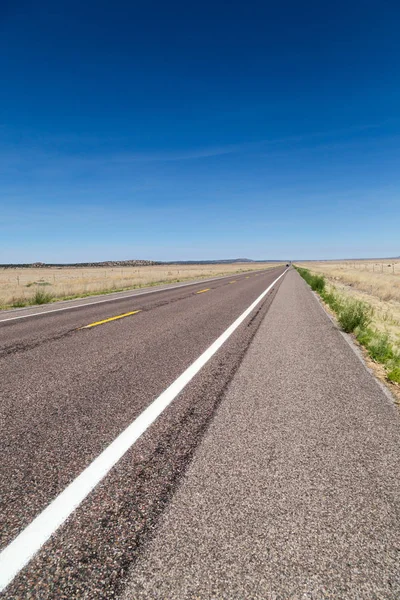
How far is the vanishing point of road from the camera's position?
1.56m

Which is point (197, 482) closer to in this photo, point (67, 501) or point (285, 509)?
point (285, 509)

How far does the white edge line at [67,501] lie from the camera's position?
1.61 metres

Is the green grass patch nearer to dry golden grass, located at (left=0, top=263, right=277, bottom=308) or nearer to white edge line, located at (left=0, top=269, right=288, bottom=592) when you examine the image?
white edge line, located at (left=0, top=269, right=288, bottom=592)

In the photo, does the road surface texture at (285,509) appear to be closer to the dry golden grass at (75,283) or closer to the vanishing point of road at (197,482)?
the vanishing point of road at (197,482)

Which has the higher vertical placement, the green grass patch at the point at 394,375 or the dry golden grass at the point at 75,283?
the dry golden grass at the point at 75,283

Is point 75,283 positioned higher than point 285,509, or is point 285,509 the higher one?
point 75,283

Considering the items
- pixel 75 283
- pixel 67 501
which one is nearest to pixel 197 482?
pixel 67 501

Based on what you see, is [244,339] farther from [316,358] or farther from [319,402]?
[319,402]

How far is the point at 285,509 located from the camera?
6.63 ft

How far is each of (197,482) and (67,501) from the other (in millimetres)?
829

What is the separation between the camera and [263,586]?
1.51 m

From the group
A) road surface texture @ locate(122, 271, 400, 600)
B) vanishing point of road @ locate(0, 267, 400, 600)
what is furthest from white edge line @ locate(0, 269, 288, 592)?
road surface texture @ locate(122, 271, 400, 600)

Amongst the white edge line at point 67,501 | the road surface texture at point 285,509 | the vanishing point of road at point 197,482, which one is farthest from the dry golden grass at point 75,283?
the road surface texture at point 285,509

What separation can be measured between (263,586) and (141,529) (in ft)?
2.26
